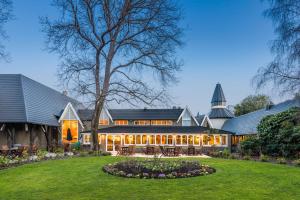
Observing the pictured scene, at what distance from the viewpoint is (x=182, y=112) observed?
3578cm

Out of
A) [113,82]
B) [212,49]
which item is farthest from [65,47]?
[212,49]

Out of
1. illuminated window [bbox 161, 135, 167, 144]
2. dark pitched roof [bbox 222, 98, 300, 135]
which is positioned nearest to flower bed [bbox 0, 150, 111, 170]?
illuminated window [bbox 161, 135, 167, 144]

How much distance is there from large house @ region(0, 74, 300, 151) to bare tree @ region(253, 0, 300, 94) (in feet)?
12.4

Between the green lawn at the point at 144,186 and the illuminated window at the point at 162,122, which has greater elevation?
the illuminated window at the point at 162,122

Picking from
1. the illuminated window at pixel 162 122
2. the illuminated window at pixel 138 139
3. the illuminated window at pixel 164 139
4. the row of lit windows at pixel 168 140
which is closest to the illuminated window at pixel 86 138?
the row of lit windows at pixel 168 140

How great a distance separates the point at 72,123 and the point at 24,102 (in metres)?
8.64

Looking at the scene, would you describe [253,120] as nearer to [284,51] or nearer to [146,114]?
[146,114]

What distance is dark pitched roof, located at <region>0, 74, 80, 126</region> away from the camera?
22328mm

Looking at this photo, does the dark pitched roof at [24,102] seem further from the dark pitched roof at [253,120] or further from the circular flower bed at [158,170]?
the dark pitched roof at [253,120]

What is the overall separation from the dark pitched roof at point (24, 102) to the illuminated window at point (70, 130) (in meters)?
1.66

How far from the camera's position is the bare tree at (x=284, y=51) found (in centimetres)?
1501

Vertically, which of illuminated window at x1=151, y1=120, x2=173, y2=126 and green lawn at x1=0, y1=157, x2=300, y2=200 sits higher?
illuminated window at x1=151, y1=120, x2=173, y2=126

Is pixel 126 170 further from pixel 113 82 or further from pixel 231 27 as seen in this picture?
pixel 231 27

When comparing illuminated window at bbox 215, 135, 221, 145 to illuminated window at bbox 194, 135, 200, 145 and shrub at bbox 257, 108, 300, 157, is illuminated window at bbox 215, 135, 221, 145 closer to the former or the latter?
illuminated window at bbox 194, 135, 200, 145
